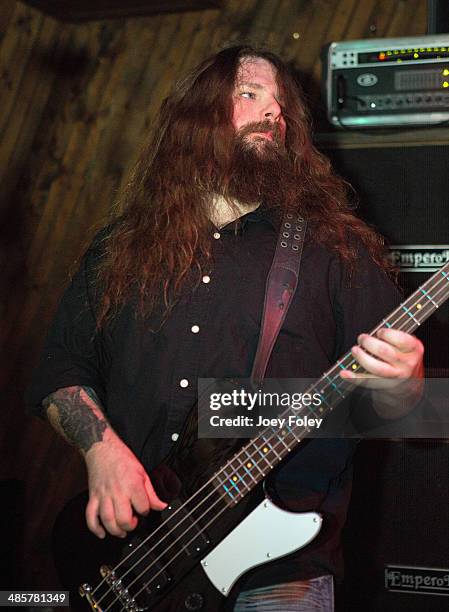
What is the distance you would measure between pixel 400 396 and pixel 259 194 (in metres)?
0.52

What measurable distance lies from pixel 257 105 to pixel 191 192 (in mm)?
233

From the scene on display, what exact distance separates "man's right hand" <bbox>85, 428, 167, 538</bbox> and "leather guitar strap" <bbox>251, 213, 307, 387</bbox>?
0.27m

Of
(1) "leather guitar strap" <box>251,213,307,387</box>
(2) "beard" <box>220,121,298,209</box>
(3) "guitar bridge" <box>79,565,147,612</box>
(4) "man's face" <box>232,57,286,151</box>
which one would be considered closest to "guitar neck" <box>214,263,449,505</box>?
(1) "leather guitar strap" <box>251,213,307,387</box>

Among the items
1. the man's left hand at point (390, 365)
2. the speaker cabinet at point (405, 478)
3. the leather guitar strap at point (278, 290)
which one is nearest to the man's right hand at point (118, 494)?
the leather guitar strap at point (278, 290)

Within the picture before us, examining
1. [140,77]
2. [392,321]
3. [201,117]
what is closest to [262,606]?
[392,321]

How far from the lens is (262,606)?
1.50m

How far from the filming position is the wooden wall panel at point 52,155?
3.13 m

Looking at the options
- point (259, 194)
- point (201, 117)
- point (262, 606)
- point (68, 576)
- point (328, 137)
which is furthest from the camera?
point (328, 137)

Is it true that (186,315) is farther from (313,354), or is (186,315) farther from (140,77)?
(140,77)

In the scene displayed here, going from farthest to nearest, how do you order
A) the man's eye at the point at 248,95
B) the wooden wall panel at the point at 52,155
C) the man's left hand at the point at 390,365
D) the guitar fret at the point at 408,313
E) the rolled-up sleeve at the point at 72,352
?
1. the wooden wall panel at the point at 52,155
2. the man's eye at the point at 248,95
3. the rolled-up sleeve at the point at 72,352
4. the guitar fret at the point at 408,313
5. the man's left hand at the point at 390,365

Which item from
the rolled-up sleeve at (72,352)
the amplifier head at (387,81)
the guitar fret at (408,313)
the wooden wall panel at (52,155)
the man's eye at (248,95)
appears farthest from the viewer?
the wooden wall panel at (52,155)

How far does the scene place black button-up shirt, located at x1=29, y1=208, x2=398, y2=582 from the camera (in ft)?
5.36

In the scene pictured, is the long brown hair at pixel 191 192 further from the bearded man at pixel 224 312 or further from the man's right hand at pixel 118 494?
the man's right hand at pixel 118 494

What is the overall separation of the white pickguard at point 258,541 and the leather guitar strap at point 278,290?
0.25 meters
